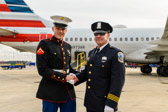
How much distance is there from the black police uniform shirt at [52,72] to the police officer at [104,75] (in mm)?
363

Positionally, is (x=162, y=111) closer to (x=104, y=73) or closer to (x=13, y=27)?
(x=104, y=73)

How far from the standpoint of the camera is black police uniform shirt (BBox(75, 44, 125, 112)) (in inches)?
84.9

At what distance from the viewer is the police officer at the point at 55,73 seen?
2.46 m

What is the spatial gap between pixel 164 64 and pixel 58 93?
11814mm

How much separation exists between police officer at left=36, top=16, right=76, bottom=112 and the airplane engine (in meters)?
11.6

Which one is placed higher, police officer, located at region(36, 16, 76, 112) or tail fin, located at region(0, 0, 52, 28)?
tail fin, located at region(0, 0, 52, 28)

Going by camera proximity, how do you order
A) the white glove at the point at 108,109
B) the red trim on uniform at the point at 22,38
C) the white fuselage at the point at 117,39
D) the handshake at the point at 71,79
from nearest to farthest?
the white glove at the point at 108,109 < the handshake at the point at 71,79 < the red trim on uniform at the point at 22,38 < the white fuselage at the point at 117,39

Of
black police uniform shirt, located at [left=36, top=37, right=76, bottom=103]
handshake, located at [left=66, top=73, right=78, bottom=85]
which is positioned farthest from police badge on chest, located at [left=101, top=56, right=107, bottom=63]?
black police uniform shirt, located at [left=36, top=37, right=76, bottom=103]

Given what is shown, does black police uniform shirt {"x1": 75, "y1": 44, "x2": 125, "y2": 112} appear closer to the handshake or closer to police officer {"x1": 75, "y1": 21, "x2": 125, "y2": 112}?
police officer {"x1": 75, "y1": 21, "x2": 125, "y2": 112}

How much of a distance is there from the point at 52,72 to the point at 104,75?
27.8 inches

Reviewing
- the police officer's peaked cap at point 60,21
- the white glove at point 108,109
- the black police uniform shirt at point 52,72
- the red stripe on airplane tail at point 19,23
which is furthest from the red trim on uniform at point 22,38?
the white glove at point 108,109

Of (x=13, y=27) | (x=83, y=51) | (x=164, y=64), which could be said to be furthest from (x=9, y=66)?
(x=164, y=64)

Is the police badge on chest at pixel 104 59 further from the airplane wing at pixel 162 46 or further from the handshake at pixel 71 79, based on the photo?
the airplane wing at pixel 162 46

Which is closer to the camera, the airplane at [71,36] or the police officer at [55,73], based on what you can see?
the police officer at [55,73]
